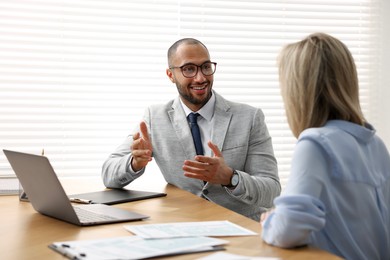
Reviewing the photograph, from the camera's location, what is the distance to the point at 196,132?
3029mm

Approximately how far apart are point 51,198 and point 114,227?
0.93 ft

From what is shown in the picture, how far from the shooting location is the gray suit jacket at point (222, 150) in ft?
9.33

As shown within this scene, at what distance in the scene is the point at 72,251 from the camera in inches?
61.4

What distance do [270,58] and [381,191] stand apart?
251 cm

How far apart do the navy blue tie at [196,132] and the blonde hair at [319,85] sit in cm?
123

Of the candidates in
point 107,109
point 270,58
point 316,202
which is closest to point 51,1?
point 107,109

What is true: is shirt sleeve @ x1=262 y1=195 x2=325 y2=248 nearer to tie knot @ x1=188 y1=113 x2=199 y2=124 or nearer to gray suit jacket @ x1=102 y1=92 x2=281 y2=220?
gray suit jacket @ x1=102 y1=92 x2=281 y2=220

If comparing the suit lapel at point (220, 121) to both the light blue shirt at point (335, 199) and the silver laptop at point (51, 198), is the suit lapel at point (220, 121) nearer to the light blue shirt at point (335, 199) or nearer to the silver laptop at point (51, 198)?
the silver laptop at point (51, 198)

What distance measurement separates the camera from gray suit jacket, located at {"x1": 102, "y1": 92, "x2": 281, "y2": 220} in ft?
9.33

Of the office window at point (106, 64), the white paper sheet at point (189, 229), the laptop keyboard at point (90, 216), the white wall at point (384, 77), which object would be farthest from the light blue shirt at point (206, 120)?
the white wall at point (384, 77)

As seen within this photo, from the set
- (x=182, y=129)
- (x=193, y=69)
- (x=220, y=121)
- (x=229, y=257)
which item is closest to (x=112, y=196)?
(x=182, y=129)

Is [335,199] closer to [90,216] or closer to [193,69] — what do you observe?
[90,216]

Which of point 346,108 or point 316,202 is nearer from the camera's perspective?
point 316,202

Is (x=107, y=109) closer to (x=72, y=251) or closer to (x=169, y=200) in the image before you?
(x=169, y=200)
